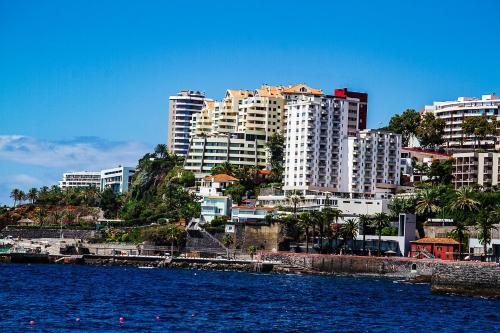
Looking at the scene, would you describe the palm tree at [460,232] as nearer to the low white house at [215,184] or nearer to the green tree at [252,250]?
the green tree at [252,250]

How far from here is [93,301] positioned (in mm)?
84562

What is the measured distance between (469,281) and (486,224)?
37214 millimetres

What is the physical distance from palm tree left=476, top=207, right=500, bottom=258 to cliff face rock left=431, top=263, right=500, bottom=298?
103 feet

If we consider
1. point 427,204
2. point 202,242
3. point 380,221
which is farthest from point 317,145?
point 380,221

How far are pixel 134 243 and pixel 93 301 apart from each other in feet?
276

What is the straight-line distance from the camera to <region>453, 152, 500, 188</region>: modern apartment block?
173 m

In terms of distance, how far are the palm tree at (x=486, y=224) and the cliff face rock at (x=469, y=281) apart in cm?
3124

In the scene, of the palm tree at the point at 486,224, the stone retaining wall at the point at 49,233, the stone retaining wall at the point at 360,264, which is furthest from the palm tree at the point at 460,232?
the stone retaining wall at the point at 49,233

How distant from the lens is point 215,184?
18050 cm

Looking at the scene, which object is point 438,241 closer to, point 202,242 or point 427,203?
point 427,203

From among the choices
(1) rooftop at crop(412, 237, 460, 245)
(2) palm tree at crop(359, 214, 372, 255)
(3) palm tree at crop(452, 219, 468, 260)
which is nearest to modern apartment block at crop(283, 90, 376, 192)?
(2) palm tree at crop(359, 214, 372, 255)

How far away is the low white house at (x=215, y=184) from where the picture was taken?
587ft

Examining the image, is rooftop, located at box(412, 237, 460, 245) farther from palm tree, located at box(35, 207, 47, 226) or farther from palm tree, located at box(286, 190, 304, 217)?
palm tree, located at box(35, 207, 47, 226)

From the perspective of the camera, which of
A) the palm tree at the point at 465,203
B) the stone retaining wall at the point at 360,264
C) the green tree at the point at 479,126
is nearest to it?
the stone retaining wall at the point at 360,264
